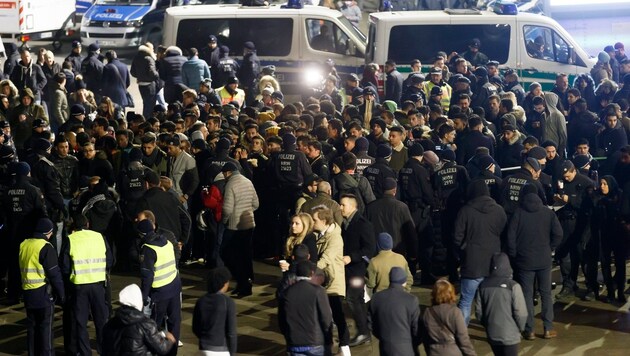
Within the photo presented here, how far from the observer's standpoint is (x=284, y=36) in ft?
89.6

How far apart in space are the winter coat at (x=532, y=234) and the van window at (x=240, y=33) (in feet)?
43.5

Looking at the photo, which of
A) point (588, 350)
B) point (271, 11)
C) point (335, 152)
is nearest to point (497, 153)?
point (335, 152)

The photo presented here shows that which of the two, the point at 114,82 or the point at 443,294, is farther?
the point at 114,82

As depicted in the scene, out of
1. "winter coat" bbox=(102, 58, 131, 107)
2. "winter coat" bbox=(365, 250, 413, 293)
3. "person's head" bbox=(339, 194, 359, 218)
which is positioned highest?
"winter coat" bbox=(102, 58, 131, 107)

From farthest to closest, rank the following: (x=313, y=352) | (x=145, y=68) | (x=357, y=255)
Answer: (x=145, y=68) → (x=357, y=255) → (x=313, y=352)

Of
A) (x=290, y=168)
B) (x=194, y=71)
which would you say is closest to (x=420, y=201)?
(x=290, y=168)

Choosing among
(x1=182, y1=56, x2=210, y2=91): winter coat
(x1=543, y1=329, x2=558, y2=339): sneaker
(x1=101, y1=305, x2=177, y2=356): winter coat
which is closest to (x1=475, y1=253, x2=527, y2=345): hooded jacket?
(x1=543, y1=329, x2=558, y2=339): sneaker

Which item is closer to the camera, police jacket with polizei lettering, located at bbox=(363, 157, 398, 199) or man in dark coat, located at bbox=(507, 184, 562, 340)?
man in dark coat, located at bbox=(507, 184, 562, 340)

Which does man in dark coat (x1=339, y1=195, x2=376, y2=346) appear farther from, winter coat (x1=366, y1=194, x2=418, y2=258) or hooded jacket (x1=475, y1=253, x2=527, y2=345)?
hooded jacket (x1=475, y1=253, x2=527, y2=345)

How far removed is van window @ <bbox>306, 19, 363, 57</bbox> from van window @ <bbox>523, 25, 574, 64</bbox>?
327 centimetres

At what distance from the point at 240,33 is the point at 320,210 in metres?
13.9

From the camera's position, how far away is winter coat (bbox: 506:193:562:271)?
1455 cm

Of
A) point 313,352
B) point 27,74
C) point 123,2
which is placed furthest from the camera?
point 123,2

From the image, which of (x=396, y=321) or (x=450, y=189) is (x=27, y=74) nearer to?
(x=450, y=189)
